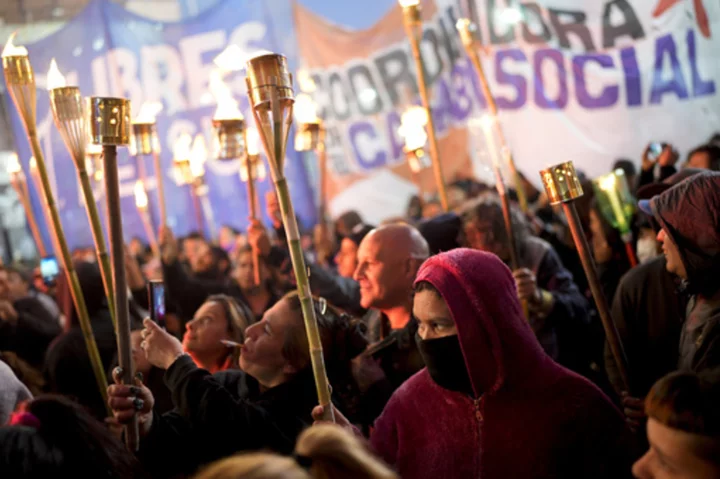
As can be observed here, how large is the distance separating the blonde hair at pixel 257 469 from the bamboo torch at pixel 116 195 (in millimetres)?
1237

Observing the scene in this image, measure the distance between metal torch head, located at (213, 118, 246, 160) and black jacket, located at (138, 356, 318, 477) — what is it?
1369 mm

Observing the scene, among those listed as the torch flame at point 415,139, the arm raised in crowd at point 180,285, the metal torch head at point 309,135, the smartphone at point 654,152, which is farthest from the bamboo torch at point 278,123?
the smartphone at point 654,152

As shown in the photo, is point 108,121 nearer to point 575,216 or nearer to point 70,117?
point 70,117

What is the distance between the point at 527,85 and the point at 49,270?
4.63 m

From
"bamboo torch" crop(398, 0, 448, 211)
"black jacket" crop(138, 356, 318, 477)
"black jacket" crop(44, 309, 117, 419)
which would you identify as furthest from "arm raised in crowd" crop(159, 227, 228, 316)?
"black jacket" crop(138, 356, 318, 477)

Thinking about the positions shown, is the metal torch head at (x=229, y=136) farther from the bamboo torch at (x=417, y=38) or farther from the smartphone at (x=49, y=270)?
the smartphone at (x=49, y=270)

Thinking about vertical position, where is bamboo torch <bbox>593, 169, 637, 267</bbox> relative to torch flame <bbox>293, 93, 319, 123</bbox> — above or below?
below

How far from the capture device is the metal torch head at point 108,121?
256 cm

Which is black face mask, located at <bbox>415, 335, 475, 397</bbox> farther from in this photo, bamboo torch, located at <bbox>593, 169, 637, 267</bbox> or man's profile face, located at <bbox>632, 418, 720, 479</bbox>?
bamboo torch, located at <bbox>593, 169, 637, 267</bbox>

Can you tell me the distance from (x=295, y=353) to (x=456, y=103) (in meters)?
6.82

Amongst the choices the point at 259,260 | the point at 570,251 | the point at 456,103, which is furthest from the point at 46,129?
the point at 570,251

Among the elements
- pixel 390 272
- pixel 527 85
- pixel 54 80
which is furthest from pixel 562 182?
pixel 527 85

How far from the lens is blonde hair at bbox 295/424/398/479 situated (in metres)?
1.48

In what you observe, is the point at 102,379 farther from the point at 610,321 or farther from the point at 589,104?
the point at 589,104
